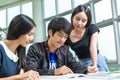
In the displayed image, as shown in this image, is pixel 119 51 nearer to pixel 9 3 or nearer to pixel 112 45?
pixel 112 45

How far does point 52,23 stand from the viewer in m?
1.57

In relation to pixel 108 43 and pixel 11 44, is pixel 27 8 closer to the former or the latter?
pixel 108 43

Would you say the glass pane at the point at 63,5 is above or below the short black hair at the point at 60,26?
above

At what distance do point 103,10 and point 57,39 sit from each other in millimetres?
3075

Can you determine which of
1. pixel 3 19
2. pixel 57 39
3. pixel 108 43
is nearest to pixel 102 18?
pixel 108 43

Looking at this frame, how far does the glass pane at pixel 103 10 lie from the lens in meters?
4.42

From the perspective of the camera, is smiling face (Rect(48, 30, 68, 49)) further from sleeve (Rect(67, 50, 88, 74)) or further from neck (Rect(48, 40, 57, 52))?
sleeve (Rect(67, 50, 88, 74))

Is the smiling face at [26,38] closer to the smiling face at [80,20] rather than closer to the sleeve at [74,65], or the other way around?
the sleeve at [74,65]

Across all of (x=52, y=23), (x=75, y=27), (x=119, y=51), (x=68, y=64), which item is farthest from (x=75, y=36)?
(x=119, y=51)

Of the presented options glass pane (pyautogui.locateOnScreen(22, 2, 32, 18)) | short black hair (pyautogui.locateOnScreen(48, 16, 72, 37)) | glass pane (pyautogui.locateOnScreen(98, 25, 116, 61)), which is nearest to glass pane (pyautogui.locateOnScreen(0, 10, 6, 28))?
glass pane (pyautogui.locateOnScreen(22, 2, 32, 18))

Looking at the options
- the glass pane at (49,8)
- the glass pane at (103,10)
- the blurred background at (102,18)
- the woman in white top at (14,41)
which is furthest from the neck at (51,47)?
the glass pane at (49,8)

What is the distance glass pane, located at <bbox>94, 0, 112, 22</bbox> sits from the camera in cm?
442

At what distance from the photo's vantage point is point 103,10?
4.48 meters

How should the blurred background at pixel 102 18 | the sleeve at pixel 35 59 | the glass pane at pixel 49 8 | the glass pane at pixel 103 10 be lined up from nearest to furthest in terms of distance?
1. the sleeve at pixel 35 59
2. the blurred background at pixel 102 18
3. the glass pane at pixel 103 10
4. the glass pane at pixel 49 8
